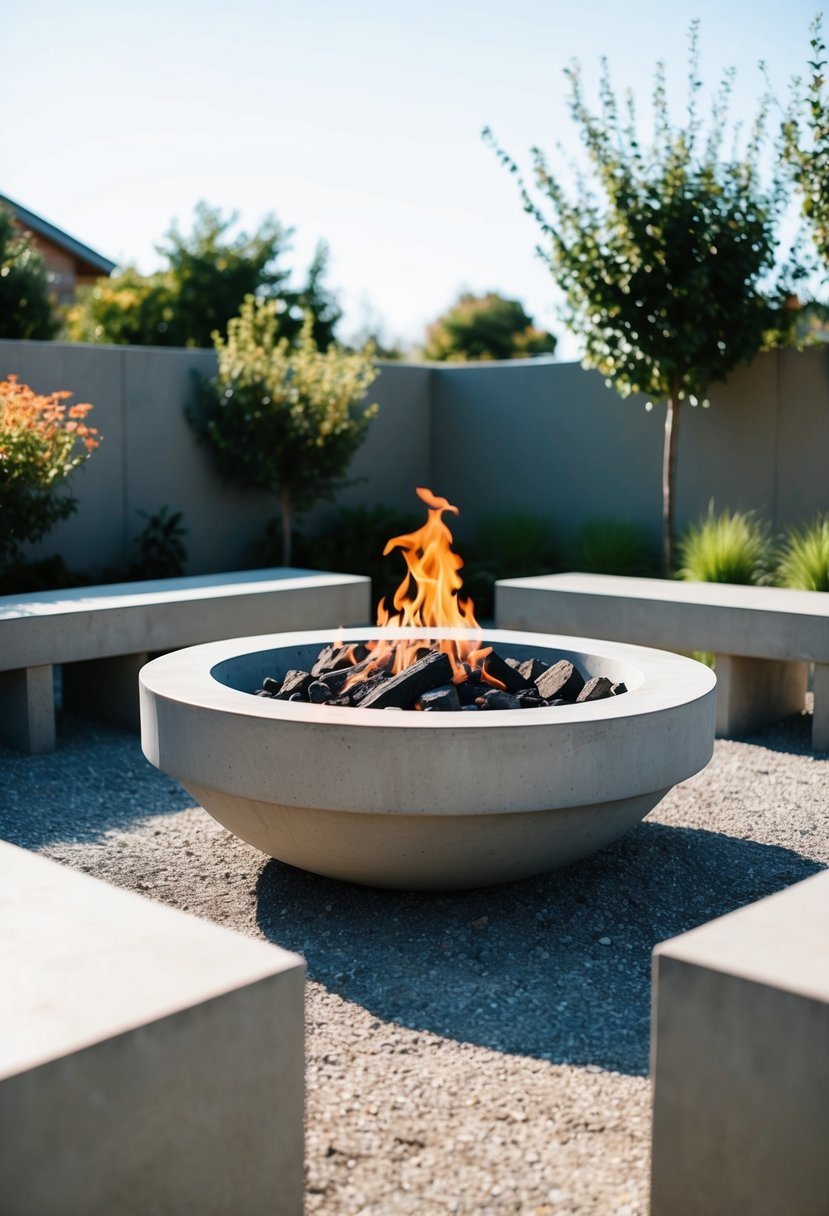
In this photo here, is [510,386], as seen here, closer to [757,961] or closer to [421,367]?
[421,367]

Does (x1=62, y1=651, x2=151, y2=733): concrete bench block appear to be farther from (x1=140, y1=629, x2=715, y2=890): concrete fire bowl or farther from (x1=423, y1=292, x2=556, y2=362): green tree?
(x1=423, y1=292, x2=556, y2=362): green tree

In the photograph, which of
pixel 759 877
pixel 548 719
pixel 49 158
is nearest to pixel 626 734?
pixel 548 719

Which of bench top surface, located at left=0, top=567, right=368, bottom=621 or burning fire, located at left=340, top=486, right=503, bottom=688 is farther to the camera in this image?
bench top surface, located at left=0, top=567, right=368, bottom=621

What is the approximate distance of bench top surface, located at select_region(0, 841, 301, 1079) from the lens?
189cm

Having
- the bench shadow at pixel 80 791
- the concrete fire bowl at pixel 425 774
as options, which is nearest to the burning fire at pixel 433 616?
the concrete fire bowl at pixel 425 774

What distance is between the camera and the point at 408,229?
1249 inches

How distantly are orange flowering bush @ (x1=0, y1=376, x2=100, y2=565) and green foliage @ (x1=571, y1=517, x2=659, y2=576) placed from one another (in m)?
4.20

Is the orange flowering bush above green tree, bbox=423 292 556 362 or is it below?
below

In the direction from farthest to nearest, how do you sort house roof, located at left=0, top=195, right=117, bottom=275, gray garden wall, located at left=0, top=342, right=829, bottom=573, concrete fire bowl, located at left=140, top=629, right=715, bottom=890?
house roof, located at left=0, top=195, right=117, bottom=275 → gray garden wall, located at left=0, top=342, right=829, bottom=573 → concrete fire bowl, located at left=140, top=629, right=715, bottom=890

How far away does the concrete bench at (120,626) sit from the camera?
5.96 m

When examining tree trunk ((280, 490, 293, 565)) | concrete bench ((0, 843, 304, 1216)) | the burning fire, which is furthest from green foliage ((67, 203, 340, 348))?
concrete bench ((0, 843, 304, 1216))

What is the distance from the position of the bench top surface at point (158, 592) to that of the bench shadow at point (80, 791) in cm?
71

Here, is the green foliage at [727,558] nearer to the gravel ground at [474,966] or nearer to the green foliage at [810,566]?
the green foliage at [810,566]

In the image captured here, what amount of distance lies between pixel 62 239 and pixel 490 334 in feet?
58.0
